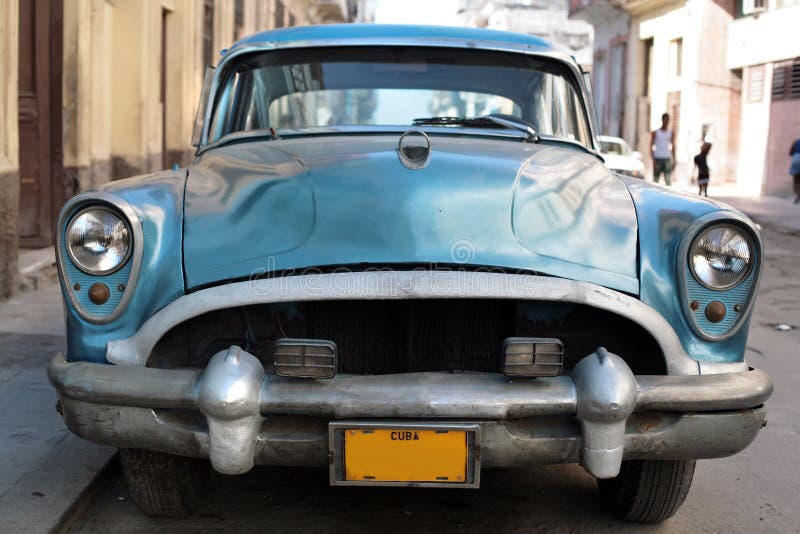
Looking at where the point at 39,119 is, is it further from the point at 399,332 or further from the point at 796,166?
the point at 796,166

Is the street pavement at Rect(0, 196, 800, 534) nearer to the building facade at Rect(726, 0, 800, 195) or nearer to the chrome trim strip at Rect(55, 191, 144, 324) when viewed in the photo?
the chrome trim strip at Rect(55, 191, 144, 324)

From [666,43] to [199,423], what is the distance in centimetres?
2729

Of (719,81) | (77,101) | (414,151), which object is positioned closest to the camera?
(414,151)

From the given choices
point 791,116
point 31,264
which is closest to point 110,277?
point 31,264

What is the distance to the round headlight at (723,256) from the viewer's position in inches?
111

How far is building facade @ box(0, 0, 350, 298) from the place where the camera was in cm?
683

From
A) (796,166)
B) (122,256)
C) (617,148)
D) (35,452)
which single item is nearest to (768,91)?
(796,166)

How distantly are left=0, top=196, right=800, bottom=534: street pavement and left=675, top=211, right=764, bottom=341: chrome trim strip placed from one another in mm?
753

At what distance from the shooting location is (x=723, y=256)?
2.85 meters

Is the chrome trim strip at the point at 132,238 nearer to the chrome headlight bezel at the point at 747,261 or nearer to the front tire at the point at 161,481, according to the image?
the front tire at the point at 161,481

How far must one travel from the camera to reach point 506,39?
14.0 ft

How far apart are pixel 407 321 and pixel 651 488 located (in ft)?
2.99

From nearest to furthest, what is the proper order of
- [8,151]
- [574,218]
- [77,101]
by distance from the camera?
[574,218] → [8,151] → [77,101]

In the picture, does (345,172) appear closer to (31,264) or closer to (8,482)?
(8,482)
